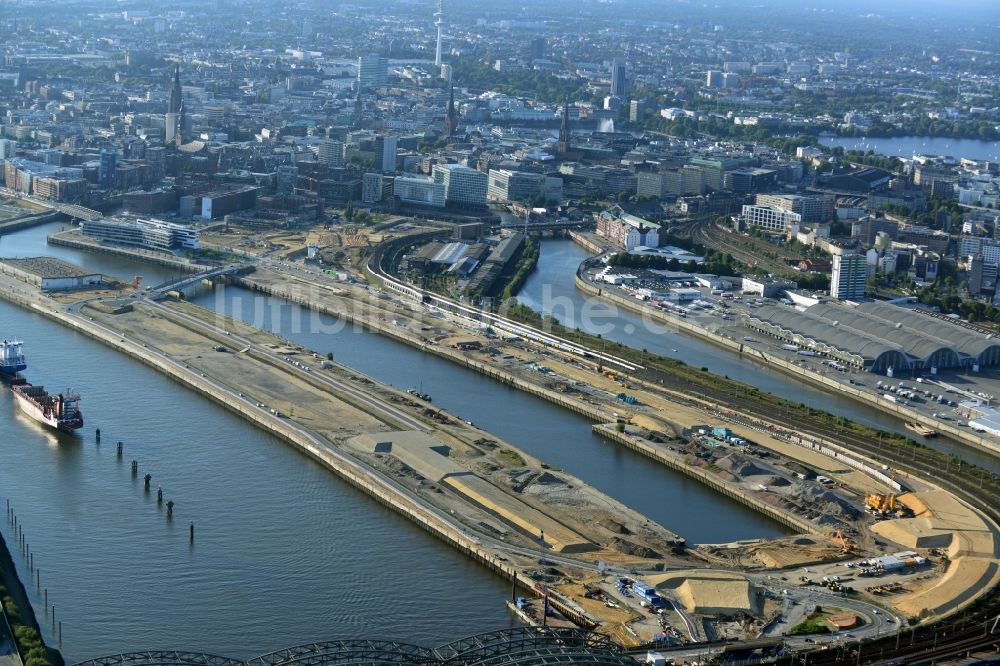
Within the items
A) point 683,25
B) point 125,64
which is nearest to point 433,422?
point 125,64

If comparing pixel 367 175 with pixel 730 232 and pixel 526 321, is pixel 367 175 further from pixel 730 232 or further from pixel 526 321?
pixel 526 321

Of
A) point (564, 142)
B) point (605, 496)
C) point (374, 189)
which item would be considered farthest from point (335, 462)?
point (564, 142)

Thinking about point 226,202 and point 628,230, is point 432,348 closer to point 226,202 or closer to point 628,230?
point 628,230

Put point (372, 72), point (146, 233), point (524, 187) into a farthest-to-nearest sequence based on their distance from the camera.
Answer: point (372, 72) → point (524, 187) → point (146, 233)

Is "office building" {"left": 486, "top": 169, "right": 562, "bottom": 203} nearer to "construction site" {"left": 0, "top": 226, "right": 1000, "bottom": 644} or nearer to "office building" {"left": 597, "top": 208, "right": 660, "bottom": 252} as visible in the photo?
"office building" {"left": 597, "top": 208, "right": 660, "bottom": 252}

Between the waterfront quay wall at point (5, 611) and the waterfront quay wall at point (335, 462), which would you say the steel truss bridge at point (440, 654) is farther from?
the waterfront quay wall at point (335, 462)
